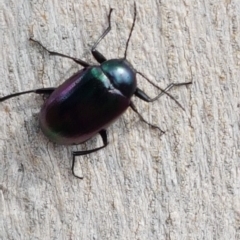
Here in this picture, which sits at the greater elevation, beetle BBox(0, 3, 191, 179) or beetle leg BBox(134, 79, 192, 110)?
beetle BBox(0, 3, 191, 179)

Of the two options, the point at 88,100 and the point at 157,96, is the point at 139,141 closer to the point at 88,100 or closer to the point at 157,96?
the point at 157,96

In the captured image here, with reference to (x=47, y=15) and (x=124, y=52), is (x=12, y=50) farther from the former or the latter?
(x=124, y=52)

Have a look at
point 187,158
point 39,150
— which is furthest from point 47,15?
point 187,158

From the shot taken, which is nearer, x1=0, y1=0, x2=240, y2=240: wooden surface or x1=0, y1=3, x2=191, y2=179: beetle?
x1=0, y1=3, x2=191, y2=179: beetle

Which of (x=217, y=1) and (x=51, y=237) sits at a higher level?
(x=217, y=1)

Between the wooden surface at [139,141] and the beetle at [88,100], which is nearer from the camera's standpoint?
the beetle at [88,100]

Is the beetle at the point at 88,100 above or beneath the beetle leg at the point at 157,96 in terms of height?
above
